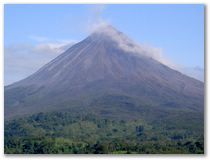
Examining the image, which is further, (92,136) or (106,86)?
(106,86)

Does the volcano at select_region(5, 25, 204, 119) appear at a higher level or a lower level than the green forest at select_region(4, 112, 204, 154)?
higher

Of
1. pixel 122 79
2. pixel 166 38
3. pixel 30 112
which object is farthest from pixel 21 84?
pixel 166 38

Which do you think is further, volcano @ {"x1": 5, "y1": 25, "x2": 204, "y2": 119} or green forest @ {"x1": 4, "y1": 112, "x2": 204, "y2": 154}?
volcano @ {"x1": 5, "y1": 25, "x2": 204, "y2": 119}

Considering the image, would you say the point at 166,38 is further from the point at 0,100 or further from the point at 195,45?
the point at 0,100

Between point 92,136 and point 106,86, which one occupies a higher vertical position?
point 106,86
